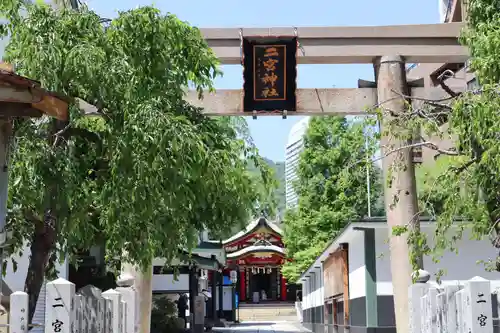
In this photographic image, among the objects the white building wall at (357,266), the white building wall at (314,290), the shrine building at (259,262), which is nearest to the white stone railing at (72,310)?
the white building wall at (357,266)

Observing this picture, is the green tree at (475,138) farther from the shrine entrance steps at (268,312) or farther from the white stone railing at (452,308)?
the shrine entrance steps at (268,312)

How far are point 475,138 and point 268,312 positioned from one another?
1675 inches

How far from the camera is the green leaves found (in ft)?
23.3

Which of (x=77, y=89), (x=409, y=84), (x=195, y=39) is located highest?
(x=409, y=84)

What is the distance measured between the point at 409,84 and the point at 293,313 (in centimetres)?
3682

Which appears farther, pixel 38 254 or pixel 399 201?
pixel 399 201

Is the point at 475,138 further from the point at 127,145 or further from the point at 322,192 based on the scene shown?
the point at 322,192

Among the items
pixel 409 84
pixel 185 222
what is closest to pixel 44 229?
pixel 185 222

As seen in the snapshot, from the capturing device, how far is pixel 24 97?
5426 millimetres

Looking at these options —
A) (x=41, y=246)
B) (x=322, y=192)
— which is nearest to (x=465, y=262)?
(x=41, y=246)

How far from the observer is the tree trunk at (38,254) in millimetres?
7840

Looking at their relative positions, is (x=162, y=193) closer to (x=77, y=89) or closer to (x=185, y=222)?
(x=185, y=222)

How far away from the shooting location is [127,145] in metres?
7.14

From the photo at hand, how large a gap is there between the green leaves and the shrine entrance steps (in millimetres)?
37814
